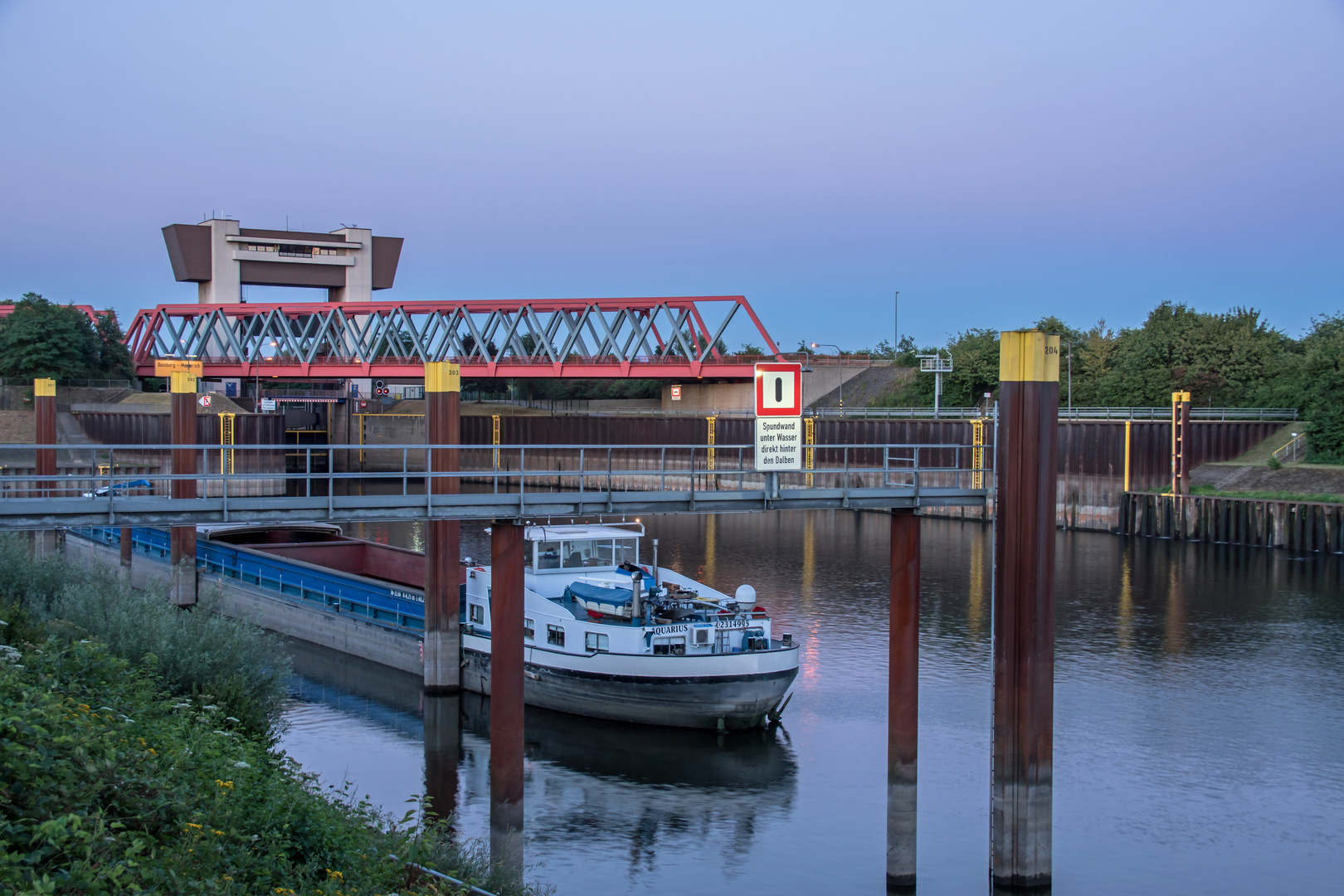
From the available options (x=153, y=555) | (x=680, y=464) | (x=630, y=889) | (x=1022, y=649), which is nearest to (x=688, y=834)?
(x=630, y=889)

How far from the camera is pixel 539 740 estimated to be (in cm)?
2439

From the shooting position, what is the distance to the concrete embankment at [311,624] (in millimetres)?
29000

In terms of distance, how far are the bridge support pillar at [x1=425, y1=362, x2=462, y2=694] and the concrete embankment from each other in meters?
1.70

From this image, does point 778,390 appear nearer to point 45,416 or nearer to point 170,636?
point 170,636

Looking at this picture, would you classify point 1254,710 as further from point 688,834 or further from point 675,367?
point 675,367

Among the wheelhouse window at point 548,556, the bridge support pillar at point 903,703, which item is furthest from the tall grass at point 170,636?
the bridge support pillar at point 903,703

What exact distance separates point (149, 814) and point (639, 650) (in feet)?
48.4

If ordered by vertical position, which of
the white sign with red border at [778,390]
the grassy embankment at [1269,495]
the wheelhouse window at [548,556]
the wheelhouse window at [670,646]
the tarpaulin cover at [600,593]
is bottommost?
the wheelhouse window at [670,646]

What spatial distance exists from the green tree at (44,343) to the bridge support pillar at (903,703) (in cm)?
8369

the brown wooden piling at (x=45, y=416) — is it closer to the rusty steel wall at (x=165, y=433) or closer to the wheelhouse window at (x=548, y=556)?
the wheelhouse window at (x=548, y=556)

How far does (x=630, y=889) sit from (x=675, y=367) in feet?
195

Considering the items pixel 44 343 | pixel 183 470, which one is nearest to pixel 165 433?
pixel 44 343

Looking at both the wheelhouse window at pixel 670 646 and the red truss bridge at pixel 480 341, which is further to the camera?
the red truss bridge at pixel 480 341

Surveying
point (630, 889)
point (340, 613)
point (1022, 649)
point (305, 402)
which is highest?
point (305, 402)
